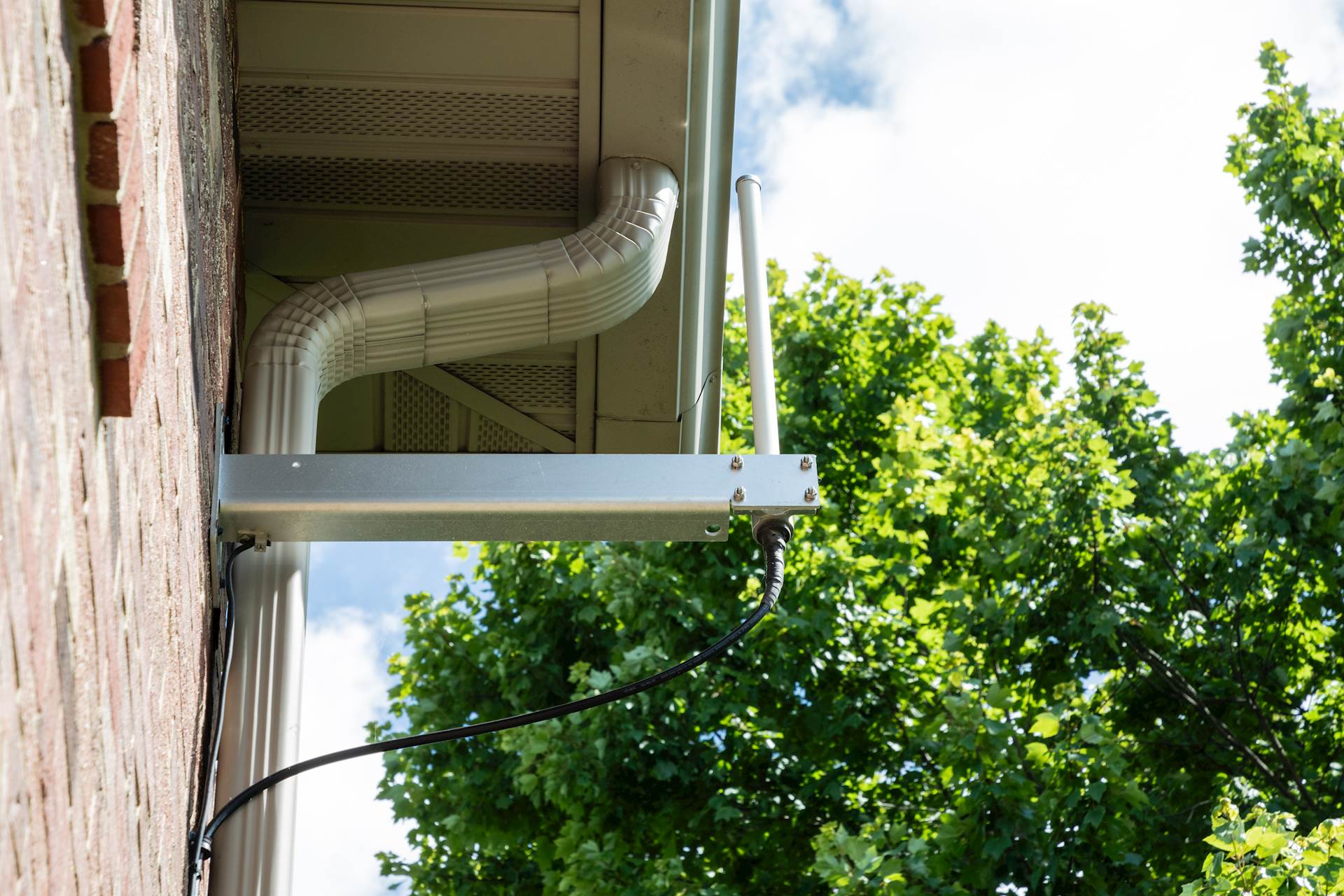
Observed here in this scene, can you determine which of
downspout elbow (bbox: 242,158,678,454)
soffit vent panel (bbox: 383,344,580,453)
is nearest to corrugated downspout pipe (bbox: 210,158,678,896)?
downspout elbow (bbox: 242,158,678,454)

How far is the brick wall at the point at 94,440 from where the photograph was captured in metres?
1.08

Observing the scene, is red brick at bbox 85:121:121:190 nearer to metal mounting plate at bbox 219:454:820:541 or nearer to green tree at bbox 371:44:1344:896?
metal mounting plate at bbox 219:454:820:541

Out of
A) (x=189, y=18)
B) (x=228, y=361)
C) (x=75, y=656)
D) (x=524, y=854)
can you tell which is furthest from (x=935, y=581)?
(x=75, y=656)

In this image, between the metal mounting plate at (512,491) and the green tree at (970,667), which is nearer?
the metal mounting plate at (512,491)

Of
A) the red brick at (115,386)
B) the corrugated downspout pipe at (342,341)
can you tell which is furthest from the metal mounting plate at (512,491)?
the red brick at (115,386)

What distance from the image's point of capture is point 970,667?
26.9 ft

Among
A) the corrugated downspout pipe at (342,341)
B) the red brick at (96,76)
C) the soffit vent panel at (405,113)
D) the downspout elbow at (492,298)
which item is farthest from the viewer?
the soffit vent panel at (405,113)

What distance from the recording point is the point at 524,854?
33.0 ft

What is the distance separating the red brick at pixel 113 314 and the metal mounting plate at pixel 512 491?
4.11 feet

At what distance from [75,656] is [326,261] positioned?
9.12ft

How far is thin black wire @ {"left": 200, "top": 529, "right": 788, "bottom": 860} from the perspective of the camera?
2418 millimetres

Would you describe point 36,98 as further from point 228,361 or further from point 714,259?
point 714,259

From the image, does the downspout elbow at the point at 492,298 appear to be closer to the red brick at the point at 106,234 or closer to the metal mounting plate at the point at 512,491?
the metal mounting plate at the point at 512,491

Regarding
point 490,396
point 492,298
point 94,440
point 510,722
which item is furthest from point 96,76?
point 490,396
